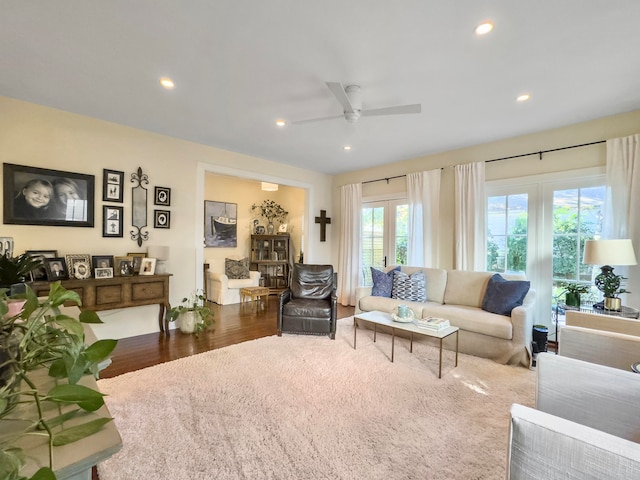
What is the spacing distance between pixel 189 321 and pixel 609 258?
14.9ft

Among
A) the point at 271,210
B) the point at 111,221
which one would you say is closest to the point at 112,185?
the point at 111,221

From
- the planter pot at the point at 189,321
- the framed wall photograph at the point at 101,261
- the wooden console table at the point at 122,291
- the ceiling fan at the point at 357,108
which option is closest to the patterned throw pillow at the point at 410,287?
the ceiling fan at the point at 357,108

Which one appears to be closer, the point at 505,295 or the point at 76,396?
the point at 76,396

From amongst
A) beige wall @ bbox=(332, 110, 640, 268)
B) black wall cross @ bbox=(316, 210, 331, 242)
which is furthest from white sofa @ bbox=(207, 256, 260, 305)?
beige wall @ bbox=(332, 110, 640, 268)

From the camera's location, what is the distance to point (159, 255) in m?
3.84

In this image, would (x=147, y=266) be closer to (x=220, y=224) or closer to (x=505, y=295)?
(x=220, y=224)

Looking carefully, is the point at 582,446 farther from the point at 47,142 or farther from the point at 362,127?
the point at 47,142

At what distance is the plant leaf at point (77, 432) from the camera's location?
0.54 metres

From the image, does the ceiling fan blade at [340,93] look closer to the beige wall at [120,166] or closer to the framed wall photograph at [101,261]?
the beige wall at [120,166]

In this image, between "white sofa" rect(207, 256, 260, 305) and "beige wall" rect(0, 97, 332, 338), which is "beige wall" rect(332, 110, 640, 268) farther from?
"white sofa" rect(207, 256, 260, 305)

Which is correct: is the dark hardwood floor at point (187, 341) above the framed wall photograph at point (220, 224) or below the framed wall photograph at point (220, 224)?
below

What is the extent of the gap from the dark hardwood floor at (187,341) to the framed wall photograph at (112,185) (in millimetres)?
1746

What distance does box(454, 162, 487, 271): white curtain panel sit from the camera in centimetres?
418

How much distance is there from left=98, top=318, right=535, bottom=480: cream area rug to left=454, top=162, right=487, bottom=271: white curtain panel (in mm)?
1617
